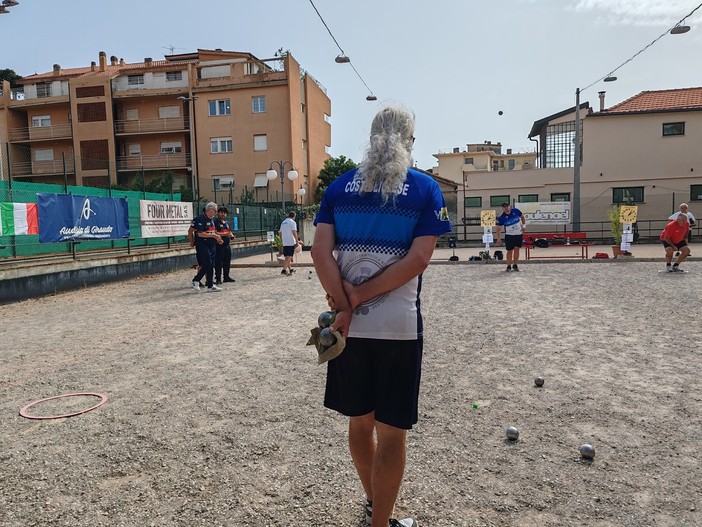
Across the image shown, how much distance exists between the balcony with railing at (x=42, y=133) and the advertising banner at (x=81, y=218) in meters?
36.6

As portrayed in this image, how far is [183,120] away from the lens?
146 feet

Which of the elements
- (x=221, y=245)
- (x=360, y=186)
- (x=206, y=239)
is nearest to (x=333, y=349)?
(x=360, y=186)

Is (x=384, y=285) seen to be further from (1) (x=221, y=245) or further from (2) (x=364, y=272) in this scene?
(1) (x=221, y=245)

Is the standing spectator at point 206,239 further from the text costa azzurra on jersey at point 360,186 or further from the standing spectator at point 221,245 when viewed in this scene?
the text costa azzurra on jersey at point 360,186

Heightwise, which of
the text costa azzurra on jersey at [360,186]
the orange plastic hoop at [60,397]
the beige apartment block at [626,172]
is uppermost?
the beige apartment block at [626,172]

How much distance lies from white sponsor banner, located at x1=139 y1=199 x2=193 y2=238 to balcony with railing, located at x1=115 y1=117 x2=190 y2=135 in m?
27.3

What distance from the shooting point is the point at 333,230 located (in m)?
2.60

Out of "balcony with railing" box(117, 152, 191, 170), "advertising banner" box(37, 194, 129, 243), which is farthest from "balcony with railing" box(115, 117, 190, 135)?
"advertising banner" box(37, 194, 129, 243)

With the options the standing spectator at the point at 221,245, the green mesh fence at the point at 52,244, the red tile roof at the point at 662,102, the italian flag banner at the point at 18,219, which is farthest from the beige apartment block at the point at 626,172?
the italian flag banner at the point at 18,219

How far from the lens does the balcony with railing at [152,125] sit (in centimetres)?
4453

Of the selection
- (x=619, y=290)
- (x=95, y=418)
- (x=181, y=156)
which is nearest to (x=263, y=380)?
(x=95, y=418)

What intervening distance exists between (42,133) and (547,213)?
42667 millimetres

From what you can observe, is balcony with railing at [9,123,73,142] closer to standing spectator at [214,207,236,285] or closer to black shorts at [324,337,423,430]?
standing spectator at [214,207,236,285]

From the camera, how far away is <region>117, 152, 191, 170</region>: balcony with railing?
44969 mm
